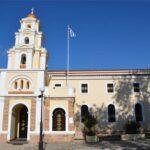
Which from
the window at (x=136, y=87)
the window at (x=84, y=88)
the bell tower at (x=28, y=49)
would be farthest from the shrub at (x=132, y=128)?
the bell tower at (x=28, y=49)

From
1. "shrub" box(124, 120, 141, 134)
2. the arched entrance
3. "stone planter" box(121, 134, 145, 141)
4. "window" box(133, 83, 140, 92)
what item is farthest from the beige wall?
the arched entrance

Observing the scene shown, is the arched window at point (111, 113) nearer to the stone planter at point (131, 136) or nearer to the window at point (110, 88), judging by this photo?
the window at point (110, 88)

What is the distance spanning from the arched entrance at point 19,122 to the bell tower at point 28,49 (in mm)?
5135

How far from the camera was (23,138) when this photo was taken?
2880cm

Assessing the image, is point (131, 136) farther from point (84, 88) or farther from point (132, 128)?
point (84, 88)

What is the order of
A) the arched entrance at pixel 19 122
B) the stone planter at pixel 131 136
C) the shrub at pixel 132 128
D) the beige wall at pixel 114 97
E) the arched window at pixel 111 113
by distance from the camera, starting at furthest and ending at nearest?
the arched window at pixel 111 113
the beige wall at pixel 114 97
the shrub at pixel 132 128
the arched entrance at pixel 19 122
the stone planter at pixel 131 136

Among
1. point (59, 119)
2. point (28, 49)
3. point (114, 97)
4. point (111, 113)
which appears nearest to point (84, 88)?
point (114, 97)

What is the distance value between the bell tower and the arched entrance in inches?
202

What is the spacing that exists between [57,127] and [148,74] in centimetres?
1587

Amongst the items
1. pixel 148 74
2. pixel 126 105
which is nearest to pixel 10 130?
pixel 126 105

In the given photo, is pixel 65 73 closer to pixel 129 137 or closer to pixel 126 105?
pixel 126 105

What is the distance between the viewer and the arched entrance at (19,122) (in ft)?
92.3

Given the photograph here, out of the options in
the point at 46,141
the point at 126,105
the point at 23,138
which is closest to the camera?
the point at 46,141

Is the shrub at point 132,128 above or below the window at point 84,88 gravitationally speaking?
below
